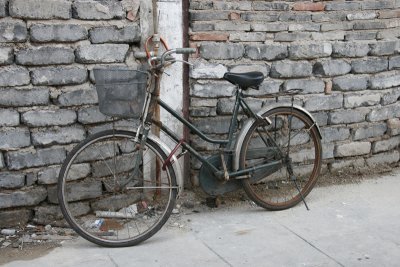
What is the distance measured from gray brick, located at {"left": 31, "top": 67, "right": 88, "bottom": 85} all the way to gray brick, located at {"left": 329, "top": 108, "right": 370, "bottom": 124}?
2.39m

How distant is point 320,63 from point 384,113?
957mm

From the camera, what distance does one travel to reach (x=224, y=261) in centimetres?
388

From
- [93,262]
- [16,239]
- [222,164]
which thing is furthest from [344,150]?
[16,239]

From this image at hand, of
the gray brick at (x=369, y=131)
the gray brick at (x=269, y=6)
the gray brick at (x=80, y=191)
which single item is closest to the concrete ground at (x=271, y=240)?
the gray brick at (x=80, y=191)

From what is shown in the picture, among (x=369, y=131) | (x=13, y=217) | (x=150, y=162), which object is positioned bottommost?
(x=13, y=217)

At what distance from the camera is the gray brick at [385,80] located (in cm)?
546

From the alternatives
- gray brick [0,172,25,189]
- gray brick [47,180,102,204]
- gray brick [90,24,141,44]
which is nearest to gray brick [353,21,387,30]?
gray brick [90,24,141,44]

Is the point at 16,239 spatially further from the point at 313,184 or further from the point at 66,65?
the point at 313,184

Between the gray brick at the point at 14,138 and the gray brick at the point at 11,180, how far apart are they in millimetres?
207

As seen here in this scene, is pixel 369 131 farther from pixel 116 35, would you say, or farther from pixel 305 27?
pixel 116 35

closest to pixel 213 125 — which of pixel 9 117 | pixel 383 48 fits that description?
pixel 9 117

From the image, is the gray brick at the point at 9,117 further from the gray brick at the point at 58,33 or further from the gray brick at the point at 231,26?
the gray brick at the point at 231,26

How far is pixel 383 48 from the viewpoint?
541 centimetres

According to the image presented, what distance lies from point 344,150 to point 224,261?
6.99 ft
